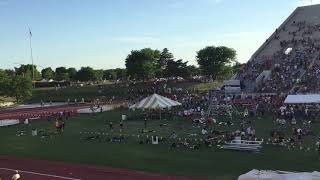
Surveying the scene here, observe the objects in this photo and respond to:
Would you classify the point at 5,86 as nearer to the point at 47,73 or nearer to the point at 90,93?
the point at 90,93

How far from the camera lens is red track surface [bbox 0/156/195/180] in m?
23.5

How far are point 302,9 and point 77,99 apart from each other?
42.8 meters

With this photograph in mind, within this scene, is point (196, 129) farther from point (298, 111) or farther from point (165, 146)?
point (298, 111)

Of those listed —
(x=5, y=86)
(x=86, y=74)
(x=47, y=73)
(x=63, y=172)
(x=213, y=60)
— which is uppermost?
(x=213, y=60)

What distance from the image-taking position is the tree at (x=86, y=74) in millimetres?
127750

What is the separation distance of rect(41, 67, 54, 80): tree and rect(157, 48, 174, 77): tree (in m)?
64.6

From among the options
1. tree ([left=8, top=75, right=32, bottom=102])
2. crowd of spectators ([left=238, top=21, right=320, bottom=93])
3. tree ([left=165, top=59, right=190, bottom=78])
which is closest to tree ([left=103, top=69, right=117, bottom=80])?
tree ([left=165, top=59, right=190, bottom=78])

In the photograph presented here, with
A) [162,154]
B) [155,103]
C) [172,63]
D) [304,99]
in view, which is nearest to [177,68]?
[172,63]

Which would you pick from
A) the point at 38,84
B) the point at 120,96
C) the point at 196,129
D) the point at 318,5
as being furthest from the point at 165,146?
the point at 38,84

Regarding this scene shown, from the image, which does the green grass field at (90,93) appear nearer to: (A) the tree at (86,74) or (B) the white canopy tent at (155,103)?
(B) the white canopy tent at (155,103)

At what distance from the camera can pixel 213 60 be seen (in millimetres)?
98750

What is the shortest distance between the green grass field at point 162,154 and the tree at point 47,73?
399 ft

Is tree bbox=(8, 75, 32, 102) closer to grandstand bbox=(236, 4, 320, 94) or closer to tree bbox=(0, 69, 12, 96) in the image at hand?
tree bbox=(0, 69, 12, 96)

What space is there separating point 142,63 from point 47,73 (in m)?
71.2
